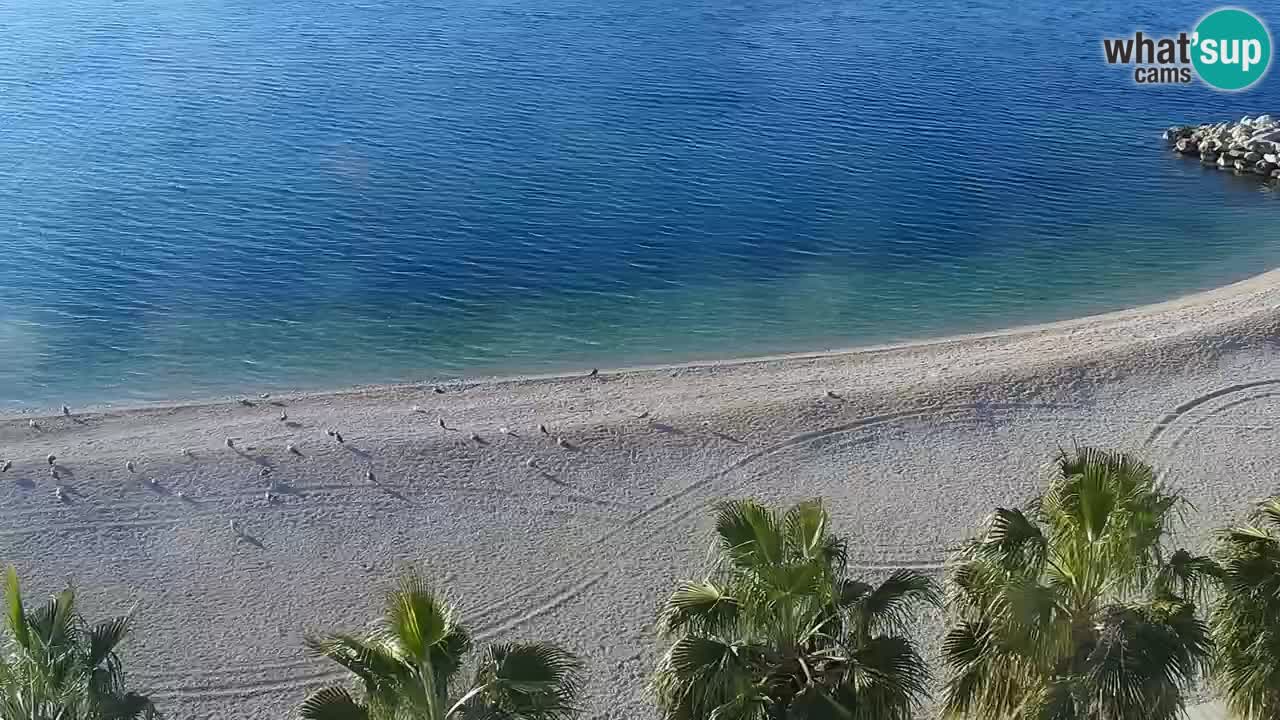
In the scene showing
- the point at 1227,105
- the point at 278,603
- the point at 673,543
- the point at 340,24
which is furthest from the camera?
the point at 340,24

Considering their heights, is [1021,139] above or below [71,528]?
above

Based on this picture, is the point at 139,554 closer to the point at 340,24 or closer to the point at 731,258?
the point at 731,258

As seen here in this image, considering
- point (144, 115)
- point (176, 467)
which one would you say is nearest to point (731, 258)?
point (176, 467)

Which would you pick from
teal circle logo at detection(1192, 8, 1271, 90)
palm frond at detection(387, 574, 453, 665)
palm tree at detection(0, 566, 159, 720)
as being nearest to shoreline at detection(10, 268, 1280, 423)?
palm tree at detection(0, 566, 159, 720)

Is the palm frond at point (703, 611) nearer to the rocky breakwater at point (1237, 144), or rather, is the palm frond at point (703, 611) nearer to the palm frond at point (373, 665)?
the palm frond at point (373, 665)

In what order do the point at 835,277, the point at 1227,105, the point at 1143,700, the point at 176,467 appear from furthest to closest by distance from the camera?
the point at 1227,105 < the point at 835,277 < the point at 176,467 < the point at 1143,700

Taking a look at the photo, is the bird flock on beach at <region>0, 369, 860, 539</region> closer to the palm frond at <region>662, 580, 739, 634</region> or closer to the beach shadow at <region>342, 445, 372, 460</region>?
the beach shadow at <region>342, 445, 372, 460</region>

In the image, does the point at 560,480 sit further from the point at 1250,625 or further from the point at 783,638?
the point at 1250,625

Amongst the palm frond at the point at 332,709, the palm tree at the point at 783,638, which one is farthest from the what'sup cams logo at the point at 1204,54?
the palm frond at the point at 332,709
